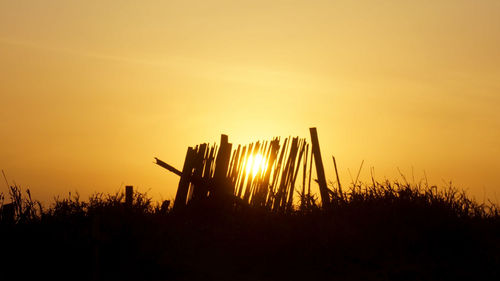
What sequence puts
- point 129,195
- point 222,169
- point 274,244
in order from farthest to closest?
point 222,169
point 129,195
point 274,244

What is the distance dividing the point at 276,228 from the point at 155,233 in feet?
7.18

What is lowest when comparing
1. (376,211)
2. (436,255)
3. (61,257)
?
(61,257)

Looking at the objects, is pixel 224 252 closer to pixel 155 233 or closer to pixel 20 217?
pixel 155 233

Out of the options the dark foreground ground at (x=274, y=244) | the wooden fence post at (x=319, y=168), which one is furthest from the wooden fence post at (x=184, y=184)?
the wooden fence post at (x=319, y=168)

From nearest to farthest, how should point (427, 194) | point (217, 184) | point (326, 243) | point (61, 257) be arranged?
point (61, 257)
point (326, 243)
point (427, 194)
point (217, 184)

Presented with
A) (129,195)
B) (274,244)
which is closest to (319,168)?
(274,244)

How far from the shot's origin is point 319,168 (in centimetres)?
1253

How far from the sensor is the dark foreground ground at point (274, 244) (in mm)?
8938

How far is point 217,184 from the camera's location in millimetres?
12430

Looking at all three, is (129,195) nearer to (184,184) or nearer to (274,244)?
(184,184)

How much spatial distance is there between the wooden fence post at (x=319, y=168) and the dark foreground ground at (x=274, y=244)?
100cm

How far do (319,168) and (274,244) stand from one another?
8.99 ft

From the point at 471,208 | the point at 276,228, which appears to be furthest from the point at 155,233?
the point at 471,208

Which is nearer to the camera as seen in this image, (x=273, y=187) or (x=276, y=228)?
(x=276, y=228)
